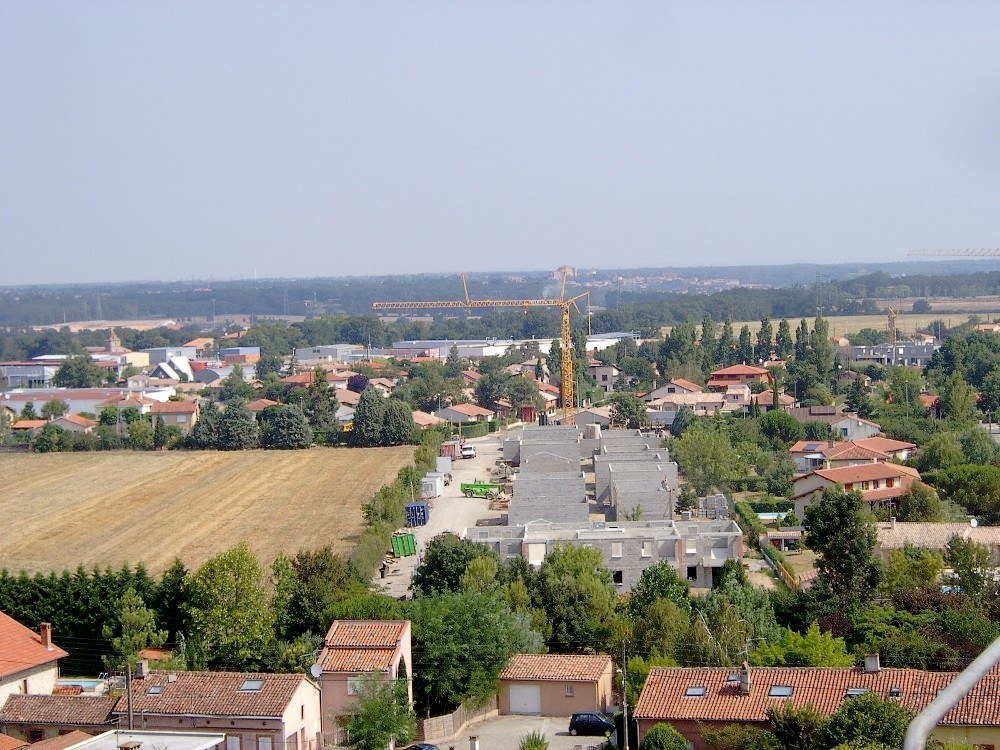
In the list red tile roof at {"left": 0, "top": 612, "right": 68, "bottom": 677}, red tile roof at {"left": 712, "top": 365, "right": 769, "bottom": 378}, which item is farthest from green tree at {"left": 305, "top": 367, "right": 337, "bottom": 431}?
red tile roof at {"left": 0, "top": 612, "right": 68, "bottom": 677}

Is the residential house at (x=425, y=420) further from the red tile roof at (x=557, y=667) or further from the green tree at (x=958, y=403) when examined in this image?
the red tile roof at (x=557, y=667)

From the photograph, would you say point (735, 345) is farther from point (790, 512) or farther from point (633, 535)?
point (633, 535)

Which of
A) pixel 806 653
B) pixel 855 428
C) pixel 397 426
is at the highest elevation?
pixel 806 653

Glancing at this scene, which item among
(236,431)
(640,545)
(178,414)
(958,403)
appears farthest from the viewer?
(178,414)

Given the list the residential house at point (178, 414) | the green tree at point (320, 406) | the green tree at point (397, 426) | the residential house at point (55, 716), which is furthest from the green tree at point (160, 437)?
the residential house at point (55, 716)

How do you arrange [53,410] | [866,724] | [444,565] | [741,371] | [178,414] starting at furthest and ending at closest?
1. [741,371]
2. [53,410]
3. [178,414]
4. [444,565]
5. [866,724]

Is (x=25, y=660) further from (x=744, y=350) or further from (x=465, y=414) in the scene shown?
(x=744, y=350)

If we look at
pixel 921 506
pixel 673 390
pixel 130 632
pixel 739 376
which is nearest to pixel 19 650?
pixel 130 632
